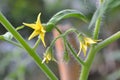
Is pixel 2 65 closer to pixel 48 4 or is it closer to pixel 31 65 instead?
pixel 31 65

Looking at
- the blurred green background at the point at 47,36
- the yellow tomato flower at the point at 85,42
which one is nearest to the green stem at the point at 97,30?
the yellow tomato flower at the point at 85,42

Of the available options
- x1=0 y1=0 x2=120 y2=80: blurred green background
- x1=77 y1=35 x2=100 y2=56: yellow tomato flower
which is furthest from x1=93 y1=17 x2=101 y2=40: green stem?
x1=0 y1=0 x2=120 y2=80: blurred green background

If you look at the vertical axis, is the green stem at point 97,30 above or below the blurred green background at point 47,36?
above

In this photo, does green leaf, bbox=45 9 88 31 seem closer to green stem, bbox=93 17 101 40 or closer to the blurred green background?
green stem, bbox=93 17 101 40

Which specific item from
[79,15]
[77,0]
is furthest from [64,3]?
[79,15]

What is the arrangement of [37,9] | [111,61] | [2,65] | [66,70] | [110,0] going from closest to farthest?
[110,0]
[66,70]
[2,65]
[111,61]
[37,9]

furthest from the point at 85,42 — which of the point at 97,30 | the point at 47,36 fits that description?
the point at 47,36

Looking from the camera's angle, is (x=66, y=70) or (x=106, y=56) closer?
(x=66, y=70)

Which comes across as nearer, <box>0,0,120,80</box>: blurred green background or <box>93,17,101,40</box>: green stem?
<box>93,17,101,40</box>: green stem

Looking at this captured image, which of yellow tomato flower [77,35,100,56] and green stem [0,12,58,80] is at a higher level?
green stem [0,12,58,80]

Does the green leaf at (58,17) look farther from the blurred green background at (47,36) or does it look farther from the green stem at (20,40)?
the blurred green background at (47,36)

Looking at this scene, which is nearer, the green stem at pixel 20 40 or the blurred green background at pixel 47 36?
the green stem at pixel 20 40
